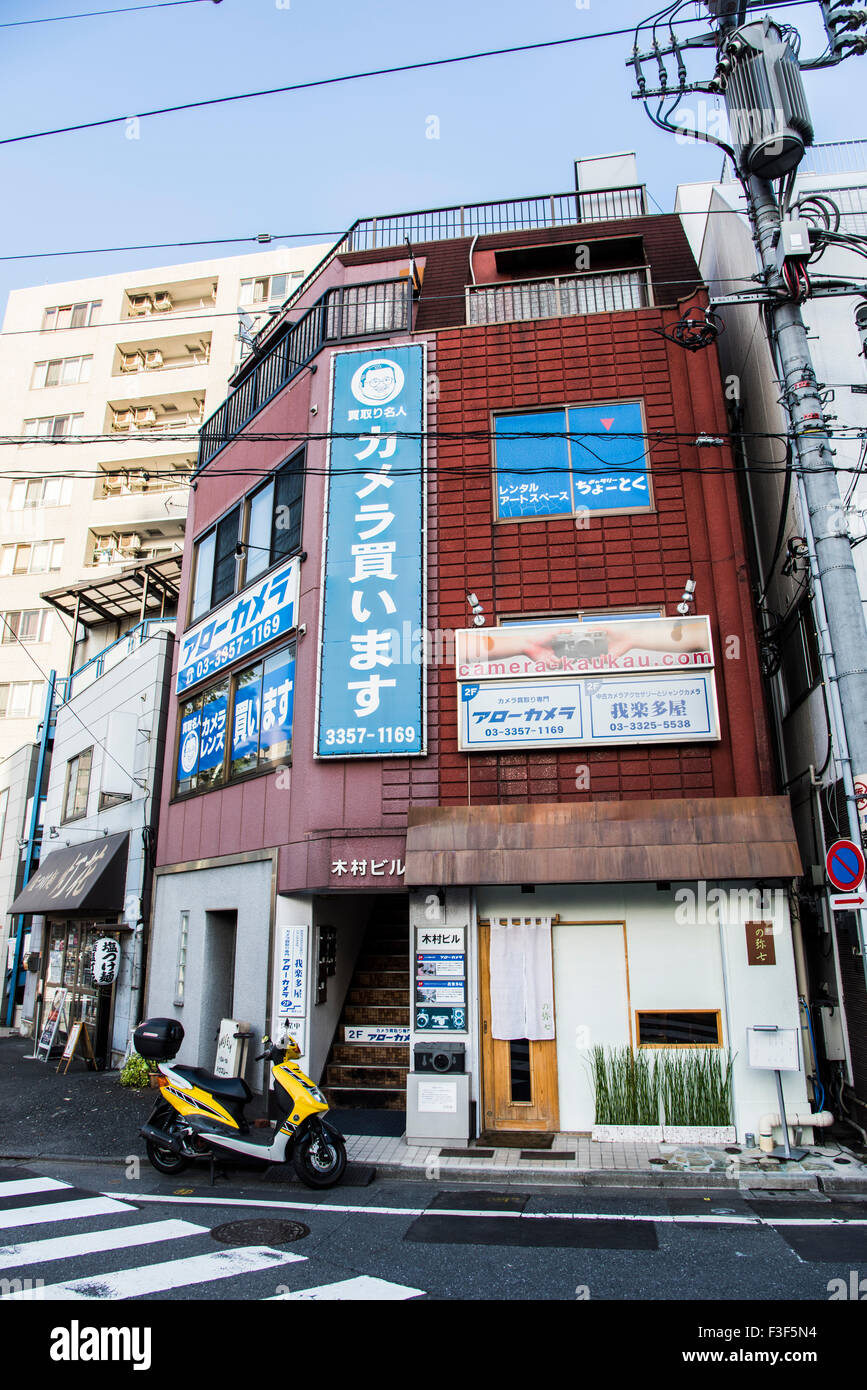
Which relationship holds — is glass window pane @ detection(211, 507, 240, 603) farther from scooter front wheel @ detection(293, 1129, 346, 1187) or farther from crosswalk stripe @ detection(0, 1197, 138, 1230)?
crosswalk stripe @ detection(0, 1197, 138, 1230)

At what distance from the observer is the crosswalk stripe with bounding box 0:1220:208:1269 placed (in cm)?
594

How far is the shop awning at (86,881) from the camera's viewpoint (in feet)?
55.7

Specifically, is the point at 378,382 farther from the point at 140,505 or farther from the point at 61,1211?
the point at 140,505

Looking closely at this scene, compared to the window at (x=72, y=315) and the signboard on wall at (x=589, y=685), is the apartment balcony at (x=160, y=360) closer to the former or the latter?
the window at (x=72, y=315)

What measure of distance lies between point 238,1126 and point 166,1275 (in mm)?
3133

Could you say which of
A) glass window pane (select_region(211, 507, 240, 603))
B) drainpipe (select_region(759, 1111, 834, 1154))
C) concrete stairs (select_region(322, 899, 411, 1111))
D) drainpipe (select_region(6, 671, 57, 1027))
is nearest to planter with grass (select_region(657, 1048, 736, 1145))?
drainpipe (select_region(759, 1111, 834, 1154))

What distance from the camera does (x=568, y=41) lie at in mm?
8742

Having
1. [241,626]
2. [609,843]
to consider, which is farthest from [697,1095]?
[241,626]

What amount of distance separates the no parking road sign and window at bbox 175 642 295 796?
7.30 meters

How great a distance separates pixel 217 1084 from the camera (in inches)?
353

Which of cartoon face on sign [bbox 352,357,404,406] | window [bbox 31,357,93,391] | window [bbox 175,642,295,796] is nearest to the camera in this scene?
window [bbox 175,642,295,796]

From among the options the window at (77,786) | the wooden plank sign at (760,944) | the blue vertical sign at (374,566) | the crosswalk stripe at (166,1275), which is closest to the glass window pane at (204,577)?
the blue vertical sign at (374,566)

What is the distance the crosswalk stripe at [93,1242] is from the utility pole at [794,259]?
6.51m
